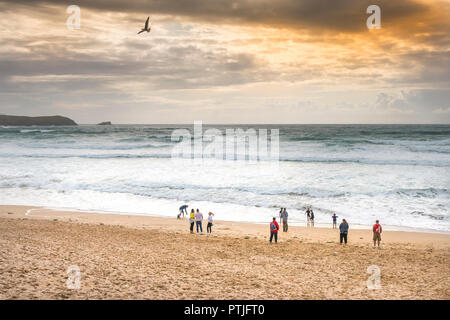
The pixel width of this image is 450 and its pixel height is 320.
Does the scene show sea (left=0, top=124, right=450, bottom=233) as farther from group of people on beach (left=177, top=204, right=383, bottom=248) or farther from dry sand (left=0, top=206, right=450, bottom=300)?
dry sand (left=0, top=206, right=450, bottom=300)

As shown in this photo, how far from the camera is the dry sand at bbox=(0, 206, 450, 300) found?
873 centimetres

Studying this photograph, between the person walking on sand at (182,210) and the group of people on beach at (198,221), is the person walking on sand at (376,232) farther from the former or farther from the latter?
the person walking on sand at (182,210)

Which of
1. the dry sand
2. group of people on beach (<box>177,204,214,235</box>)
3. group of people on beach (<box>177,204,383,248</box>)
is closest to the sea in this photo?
group of people on beach (<box>177,204,383,248</box>)

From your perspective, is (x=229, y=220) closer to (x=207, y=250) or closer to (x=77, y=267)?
(x=207, y=250)

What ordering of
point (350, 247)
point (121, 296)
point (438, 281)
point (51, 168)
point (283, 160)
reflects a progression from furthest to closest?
point (283, 160), point (51, 168), point (350, 247), point (438, 281), point (121, 296)

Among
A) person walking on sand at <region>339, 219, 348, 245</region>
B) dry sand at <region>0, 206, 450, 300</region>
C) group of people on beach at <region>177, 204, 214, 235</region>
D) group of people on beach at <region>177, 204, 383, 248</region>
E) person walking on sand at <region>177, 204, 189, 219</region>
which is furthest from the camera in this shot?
person walking on sand at <region>177, 204, 189, 219</region>

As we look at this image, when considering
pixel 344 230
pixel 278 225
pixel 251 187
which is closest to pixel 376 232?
pixel 344 230

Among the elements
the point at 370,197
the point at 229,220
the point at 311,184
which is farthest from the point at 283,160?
the point at 229,220

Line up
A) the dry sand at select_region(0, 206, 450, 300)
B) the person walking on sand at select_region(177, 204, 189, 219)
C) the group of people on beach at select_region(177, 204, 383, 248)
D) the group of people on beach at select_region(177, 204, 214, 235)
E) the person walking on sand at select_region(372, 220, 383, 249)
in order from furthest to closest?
the person walking on sand at select_region(177, 204, 189, 219) → the group of people on beach at select_region(177, 204, 214, 235) → the group of people on beach at select_region(177, 204, 383, 248) → the person walking on sand at select_region(372, 220, 383, 249) → the dry sand at select_region(0, 206, 450, 300)

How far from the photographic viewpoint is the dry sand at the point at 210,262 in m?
8.73

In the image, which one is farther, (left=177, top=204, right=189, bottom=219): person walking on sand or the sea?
the sea

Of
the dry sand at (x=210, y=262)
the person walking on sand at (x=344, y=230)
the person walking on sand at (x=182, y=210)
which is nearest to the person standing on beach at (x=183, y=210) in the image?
the person walking on sand at (x=182, y=210)

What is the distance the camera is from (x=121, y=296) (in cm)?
816
